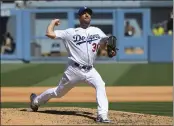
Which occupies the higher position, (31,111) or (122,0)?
(122,0)

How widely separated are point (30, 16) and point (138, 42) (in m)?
5.78

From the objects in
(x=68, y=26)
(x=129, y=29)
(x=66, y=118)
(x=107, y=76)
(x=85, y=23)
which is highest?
(x=85, y=23)

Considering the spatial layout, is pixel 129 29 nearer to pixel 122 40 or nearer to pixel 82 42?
pixel 122 40

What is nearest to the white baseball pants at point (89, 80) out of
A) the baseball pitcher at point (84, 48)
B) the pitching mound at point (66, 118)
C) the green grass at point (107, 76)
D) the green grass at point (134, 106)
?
the baseball pitcher at point (84, 48)

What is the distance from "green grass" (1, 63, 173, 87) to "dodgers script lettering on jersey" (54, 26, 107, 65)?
886 centimetres

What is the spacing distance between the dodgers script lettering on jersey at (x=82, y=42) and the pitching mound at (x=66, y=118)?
97 cm

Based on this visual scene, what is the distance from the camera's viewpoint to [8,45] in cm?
2867

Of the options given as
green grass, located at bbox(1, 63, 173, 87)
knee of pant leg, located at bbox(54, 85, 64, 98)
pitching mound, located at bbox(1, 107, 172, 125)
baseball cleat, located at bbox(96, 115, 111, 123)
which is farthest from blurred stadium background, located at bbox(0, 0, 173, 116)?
baseball cleat, located at bbox(96, 115, 111, 123)

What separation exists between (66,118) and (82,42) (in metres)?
1.28

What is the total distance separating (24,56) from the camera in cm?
2819

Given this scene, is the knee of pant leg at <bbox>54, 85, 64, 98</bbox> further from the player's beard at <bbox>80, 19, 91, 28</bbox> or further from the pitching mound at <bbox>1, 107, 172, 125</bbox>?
the player's beard at <bbox>80, 19, 91, 28</bbox>

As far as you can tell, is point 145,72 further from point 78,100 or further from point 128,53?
point 78,100

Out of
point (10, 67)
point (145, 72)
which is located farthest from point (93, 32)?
point (10, 67)

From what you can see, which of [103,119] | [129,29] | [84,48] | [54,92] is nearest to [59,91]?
[54,92]
